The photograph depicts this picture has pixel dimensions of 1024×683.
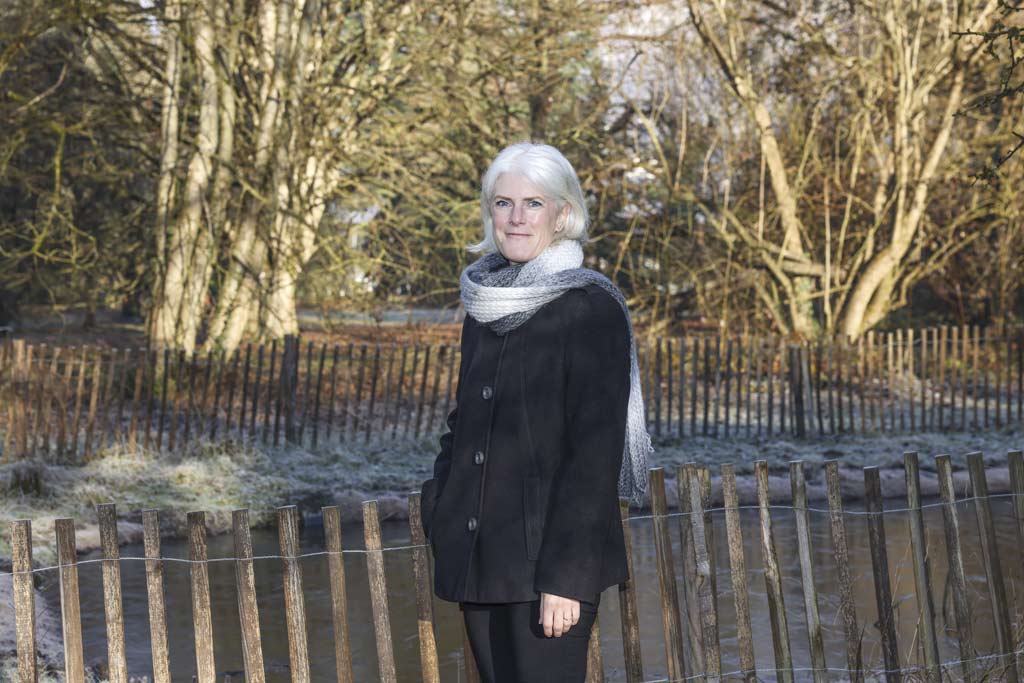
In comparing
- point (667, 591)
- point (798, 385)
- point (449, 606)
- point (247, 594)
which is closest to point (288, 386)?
point (449, 606)

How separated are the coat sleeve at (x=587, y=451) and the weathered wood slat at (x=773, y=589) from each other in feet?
3.91

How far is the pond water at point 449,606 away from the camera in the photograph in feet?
19.3

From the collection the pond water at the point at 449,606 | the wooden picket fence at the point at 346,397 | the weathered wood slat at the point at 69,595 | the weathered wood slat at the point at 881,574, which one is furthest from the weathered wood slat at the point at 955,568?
the wooden picket fence at the point at 346,397

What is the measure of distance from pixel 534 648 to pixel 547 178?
1.13 meters

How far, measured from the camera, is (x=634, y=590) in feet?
11.8

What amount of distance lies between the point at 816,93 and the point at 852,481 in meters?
7.96

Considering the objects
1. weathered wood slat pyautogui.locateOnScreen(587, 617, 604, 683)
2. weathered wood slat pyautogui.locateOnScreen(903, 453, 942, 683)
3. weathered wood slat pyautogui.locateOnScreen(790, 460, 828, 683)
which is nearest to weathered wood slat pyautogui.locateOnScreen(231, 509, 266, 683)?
weathered wood slat pyautogui.locateOnScreen(587, 617, 604, 683)

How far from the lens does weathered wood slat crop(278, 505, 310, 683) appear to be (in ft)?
11.6

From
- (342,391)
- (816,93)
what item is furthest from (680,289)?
(342,391)

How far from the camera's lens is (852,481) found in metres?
9.89

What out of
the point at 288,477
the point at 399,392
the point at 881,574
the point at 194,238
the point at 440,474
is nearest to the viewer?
the point at 440,474

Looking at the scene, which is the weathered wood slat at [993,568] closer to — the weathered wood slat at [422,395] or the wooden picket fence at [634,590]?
the wooden picket fence at [634,590]

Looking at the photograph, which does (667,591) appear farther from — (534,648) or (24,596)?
(24,596)

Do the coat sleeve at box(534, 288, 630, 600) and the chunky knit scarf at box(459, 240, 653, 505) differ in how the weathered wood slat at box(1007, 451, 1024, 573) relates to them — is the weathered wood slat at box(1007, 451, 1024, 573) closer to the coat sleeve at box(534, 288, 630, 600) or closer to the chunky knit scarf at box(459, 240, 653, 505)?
the chunky knit scarf at box(459, 240, 653, 505)
